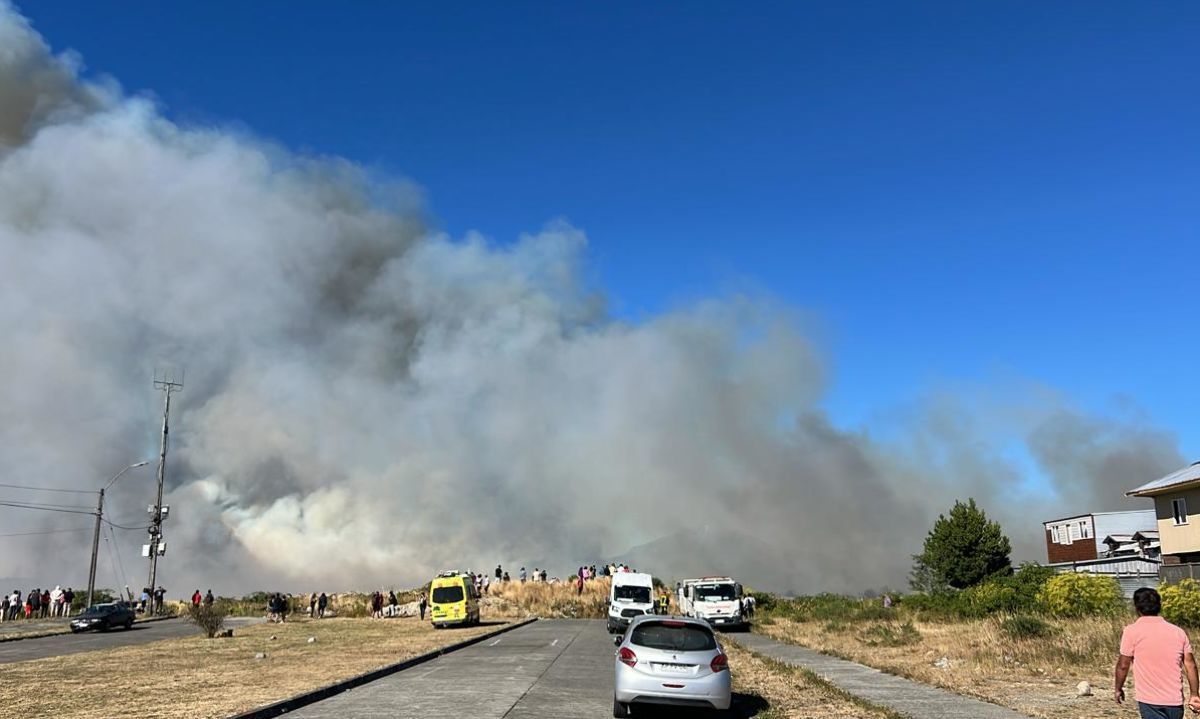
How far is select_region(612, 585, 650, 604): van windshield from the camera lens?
117 feet

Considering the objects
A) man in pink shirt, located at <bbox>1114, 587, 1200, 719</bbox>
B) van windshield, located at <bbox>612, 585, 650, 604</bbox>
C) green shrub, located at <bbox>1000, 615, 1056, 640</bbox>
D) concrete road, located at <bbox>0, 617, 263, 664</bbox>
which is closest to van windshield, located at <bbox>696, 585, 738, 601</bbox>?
van windshield, located at <bbox>612, 585, 650, 604</bbox>

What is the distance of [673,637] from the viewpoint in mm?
12602

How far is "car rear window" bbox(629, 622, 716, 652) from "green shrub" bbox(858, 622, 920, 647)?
1557 centimetres

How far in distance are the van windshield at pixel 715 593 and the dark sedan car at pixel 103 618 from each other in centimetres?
2526

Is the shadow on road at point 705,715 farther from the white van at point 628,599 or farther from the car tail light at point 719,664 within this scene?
the white van at point 628,599

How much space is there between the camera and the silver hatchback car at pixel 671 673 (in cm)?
1197

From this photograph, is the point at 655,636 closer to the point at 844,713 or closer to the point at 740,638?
the point at 844,713

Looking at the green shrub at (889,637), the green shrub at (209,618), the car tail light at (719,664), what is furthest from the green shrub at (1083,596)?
the green shrub at (209,618)

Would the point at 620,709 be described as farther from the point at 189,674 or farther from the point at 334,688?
the point at 189,674

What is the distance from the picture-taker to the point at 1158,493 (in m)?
40.0

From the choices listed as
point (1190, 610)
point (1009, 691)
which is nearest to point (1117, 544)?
point (1190, 610)

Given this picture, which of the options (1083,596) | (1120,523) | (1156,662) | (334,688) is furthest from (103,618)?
(1120,523)

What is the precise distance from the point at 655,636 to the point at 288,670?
994 cm

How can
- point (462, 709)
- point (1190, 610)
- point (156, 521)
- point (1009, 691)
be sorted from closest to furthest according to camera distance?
point (462, 709)
point (1009, 691)
point (1190, 610)
point (156, 521)
